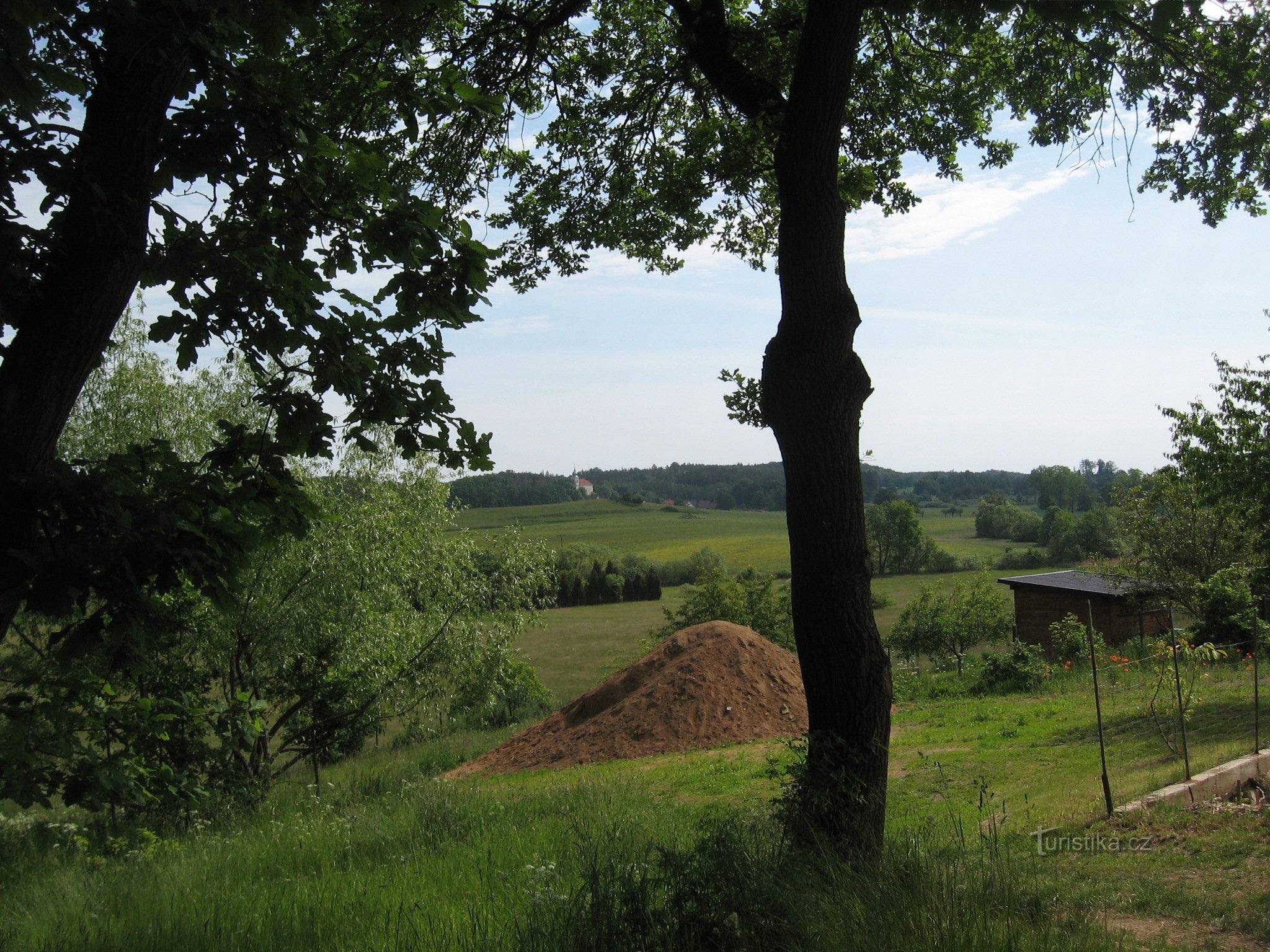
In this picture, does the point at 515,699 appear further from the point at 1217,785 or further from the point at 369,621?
the point at 1217,785

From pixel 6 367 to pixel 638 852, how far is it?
3.74 m

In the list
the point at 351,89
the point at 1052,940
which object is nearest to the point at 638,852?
the point at 1052,940

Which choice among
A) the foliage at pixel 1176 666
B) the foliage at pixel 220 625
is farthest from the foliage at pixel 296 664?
the foliage at pixel 1176 666

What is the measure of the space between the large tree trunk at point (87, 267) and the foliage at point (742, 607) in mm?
31408

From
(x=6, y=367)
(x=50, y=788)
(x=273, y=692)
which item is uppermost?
(x=6, y=367)

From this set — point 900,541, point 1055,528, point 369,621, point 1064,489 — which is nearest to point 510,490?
point 900,541

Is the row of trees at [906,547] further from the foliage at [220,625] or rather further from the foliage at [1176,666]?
the foliage at [1176,666]

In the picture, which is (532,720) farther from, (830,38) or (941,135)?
(830,38)

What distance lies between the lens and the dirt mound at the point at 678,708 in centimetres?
1698

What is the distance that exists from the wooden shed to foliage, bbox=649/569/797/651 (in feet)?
27.5

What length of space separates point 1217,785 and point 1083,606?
2316cm

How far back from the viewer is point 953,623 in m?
30.1

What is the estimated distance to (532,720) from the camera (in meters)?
26.4

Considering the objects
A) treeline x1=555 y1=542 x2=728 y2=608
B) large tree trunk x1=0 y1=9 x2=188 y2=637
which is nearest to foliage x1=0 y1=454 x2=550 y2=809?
large tree trunk x1=0 y1=9 x2=188 y2=637
